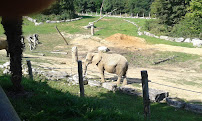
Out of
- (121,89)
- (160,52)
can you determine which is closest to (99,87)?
(121,89)

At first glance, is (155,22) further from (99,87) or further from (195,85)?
(99,87)

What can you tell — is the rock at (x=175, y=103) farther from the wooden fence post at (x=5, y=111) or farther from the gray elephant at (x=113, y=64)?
the wooden fence post at (x=5, y=111)

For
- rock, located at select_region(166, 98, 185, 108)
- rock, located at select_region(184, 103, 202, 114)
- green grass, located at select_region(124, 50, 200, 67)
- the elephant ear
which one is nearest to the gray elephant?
the elephant ear

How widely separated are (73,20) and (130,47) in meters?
22.4

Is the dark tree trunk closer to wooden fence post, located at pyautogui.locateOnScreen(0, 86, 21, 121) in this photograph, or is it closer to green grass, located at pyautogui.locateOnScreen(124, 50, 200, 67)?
wooden fence post, located at pyautogui.locateOnScreen(0, 86, 21, 121)

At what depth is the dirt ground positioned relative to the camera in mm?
10216

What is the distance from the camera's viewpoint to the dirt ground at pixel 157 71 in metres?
10.2

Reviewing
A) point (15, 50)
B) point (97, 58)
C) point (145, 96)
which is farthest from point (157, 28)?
point (15, 50)

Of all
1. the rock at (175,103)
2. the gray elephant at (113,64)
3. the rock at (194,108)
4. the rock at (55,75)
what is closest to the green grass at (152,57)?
the gray elephant at (113,64)

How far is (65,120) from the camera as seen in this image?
388 cm

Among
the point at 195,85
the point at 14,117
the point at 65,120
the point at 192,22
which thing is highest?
the point at 192,22

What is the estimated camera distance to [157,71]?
580 inches

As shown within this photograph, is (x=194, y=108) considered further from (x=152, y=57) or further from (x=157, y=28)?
(x=157, y=28)

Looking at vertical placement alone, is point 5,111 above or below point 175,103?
above
